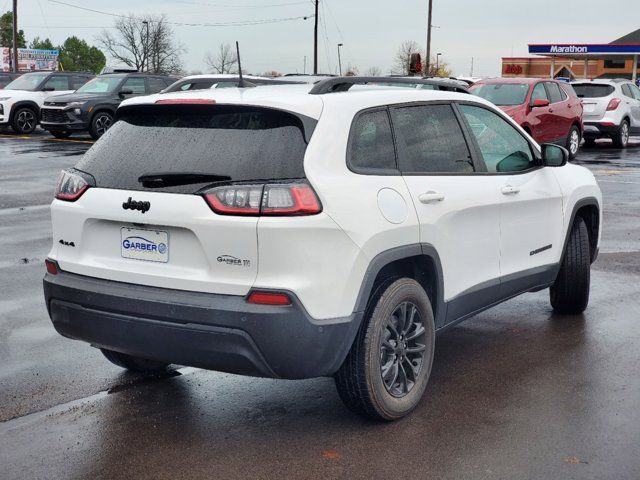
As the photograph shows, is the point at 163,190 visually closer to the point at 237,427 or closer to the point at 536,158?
the point at 237,427

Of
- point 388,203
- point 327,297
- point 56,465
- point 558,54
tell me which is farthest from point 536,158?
point 558,54

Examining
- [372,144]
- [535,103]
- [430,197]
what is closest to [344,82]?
[372,144]

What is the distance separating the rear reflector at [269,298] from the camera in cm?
407

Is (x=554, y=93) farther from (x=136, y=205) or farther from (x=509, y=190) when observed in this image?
(x=136, y=205)

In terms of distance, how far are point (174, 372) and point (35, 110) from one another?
23618 mm

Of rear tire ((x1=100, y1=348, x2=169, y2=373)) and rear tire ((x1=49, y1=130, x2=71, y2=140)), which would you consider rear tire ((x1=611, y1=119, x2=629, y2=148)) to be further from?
rear tire ((x1=100, y1=348, x2=169, y2=373))

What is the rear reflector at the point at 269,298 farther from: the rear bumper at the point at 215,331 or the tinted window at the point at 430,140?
the tinted window at the point at 430,140

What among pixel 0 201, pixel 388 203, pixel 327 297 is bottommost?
pixel 0 201

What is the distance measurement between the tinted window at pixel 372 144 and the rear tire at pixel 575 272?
245 centimetres

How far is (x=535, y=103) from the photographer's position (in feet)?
63.1

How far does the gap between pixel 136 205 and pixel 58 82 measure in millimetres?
25027

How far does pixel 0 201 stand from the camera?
13.5m

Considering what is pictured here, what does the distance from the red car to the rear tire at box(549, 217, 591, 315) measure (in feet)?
40.7

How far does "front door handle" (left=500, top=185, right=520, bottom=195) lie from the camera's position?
220 inches
